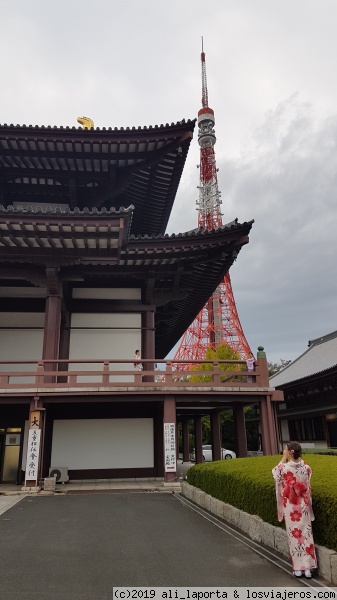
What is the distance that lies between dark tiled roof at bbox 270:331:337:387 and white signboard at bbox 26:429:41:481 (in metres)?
17.4

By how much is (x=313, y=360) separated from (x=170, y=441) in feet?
64.8

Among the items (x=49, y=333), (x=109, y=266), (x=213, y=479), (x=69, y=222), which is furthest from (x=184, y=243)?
(x=213, y=479)

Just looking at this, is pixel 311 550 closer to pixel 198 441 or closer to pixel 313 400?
pixel 198 441

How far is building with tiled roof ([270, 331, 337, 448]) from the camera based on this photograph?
22547 mm

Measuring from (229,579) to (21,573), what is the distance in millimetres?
2658

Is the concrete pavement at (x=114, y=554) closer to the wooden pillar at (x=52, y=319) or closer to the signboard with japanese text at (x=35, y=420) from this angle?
the signboard with japanese text at (x=35, y=420)

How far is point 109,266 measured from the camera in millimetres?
15891

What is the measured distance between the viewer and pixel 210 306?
2402 inches

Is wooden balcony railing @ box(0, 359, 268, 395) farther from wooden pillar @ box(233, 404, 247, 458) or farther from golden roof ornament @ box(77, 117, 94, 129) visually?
golden roof ornament @ box(77, 117, 94, 129)

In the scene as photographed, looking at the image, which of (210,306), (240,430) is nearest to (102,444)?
(240,430)

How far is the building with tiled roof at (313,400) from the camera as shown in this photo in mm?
22547

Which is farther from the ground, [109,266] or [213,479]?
[109,266]

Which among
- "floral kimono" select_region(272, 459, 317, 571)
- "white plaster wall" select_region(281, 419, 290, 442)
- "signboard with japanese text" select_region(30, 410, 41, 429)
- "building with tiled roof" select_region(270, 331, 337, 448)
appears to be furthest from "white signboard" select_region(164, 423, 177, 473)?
"white plaster wall" select_region(281, 419, 290, 442)

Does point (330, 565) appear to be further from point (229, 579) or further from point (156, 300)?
point (156, 300)
